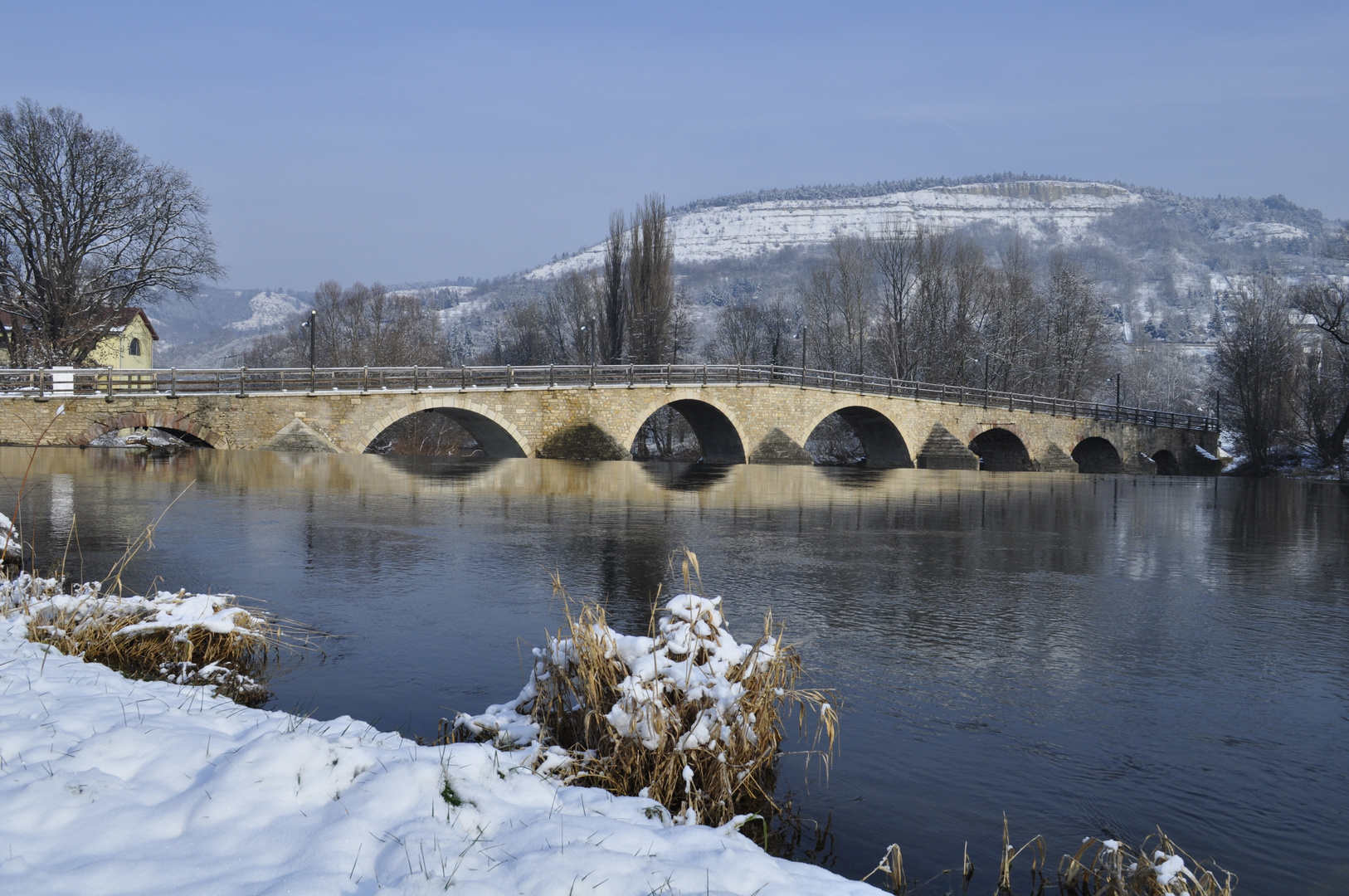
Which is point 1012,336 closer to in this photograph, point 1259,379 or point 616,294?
point 1259,379

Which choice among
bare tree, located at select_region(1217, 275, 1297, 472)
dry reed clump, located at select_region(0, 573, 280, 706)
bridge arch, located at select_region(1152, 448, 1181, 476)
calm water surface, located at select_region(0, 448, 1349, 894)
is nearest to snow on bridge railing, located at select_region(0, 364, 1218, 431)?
bare tree, located at select_region(1217, 275, 1297, 472)

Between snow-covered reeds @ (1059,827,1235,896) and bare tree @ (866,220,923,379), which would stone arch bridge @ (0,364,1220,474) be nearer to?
bare tree @ (866,220,923,379)

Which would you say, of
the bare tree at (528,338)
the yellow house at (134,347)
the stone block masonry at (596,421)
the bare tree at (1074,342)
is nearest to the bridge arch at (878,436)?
the stone block masonry at (596,421)

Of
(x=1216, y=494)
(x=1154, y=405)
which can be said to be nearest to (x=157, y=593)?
(x=1216, y=494)

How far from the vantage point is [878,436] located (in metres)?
45.6

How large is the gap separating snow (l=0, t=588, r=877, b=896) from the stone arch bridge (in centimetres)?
2139

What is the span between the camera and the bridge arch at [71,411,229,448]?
28766 millimetres

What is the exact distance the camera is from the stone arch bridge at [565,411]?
97.3ft

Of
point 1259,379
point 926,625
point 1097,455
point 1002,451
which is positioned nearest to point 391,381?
point 926,625

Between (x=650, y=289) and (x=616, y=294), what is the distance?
9.22 ft

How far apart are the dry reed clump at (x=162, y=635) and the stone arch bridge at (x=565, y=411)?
18.6 m

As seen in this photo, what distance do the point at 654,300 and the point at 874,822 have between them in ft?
160

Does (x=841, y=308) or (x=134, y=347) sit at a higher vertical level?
(x=841, y=308)

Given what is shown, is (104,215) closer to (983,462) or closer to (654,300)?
(654,300)
